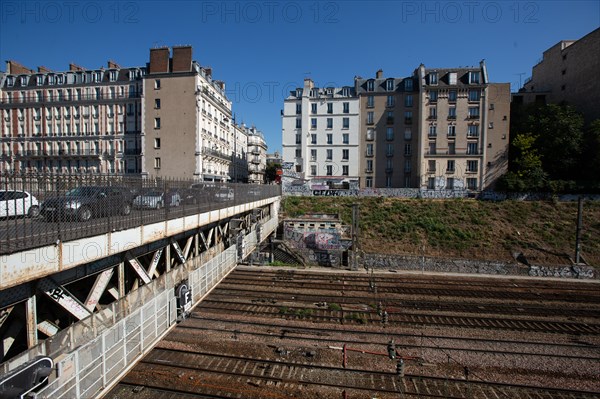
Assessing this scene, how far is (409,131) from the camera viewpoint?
165ft

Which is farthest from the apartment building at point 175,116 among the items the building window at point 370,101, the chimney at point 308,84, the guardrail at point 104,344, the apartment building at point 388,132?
the guardrail at point 104,344

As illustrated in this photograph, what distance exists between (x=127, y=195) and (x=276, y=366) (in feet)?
27.4

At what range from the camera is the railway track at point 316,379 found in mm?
10242

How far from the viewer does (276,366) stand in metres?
11.5

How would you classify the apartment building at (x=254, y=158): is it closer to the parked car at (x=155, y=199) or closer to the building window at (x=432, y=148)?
the building window at (x=432, y=148)

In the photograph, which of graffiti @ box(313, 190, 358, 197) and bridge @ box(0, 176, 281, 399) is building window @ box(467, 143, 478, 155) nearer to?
graffiti @ box(313, 190, 358, 197)

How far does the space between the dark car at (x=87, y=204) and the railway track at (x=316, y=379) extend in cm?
668

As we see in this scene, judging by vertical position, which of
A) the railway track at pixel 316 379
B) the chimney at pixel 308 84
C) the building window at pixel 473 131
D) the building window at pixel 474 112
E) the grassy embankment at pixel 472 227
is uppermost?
the chimney at pixel 308 84

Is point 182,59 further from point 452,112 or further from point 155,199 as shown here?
point 452,112

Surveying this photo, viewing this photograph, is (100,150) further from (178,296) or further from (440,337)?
(440,337)

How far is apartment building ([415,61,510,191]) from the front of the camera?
154 ft

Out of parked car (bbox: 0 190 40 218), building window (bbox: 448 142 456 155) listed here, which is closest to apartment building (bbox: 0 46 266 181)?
parked car (bbox: 0 190 40 218)

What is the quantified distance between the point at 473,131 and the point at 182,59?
4531cm

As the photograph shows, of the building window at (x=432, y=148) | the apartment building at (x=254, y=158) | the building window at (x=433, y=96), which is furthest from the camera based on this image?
the apartment building at (x=254, y=158)
